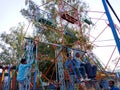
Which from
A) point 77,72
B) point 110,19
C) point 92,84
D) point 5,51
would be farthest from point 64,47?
point 5,51

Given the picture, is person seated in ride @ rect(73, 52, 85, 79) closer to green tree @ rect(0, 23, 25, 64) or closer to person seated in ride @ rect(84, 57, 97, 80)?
person seated in ride @ rect(84, 57, 97, 80)

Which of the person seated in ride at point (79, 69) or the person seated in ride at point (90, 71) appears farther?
the person seated in ride at point (79, 69)

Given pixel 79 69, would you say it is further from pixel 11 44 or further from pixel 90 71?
pixel 11 44

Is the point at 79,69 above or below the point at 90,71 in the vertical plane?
above

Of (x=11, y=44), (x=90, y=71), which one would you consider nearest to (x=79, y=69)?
(x=90, y=71)

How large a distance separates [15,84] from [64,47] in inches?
145

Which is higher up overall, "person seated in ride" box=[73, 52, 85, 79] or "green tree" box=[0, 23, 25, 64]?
"green tree" box=[0, 23, 25, 64]

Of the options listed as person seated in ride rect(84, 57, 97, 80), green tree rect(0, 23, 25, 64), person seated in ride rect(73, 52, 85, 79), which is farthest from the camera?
green tree rect(0, 23, 25, 64)

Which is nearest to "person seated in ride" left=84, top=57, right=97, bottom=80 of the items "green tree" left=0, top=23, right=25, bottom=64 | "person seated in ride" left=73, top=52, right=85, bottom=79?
"person seated in ride" left=73, top=52, right=85, bottom=79

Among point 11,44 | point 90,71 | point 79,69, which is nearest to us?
point 90,71

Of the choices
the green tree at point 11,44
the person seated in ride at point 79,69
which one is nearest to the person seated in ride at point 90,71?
the person seated in ride at point 79,69

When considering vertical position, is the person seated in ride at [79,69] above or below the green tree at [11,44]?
below

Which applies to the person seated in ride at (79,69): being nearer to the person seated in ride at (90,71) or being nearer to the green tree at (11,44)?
the person seated in ride at (90,71)

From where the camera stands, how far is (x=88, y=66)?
334 inches
